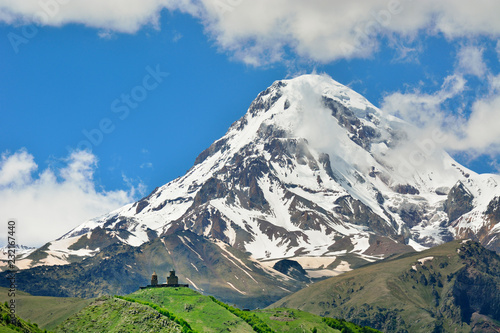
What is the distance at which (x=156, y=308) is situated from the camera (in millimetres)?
194125

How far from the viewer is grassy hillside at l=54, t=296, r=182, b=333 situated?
173 m

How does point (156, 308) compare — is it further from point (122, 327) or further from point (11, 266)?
point (11, 266)

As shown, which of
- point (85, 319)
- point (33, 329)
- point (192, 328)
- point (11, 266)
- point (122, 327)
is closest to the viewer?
point (11, 266)

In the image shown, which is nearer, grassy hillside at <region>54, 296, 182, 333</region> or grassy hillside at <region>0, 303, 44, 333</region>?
grassy hillside at <region>0, 303, 44, 333</region>

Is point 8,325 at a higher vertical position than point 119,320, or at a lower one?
lower

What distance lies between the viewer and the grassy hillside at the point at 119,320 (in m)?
173

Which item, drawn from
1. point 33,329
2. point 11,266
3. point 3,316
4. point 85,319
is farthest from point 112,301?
point 11,266

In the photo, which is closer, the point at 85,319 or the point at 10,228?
the point at 10,228

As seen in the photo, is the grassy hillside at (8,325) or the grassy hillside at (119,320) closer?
the grassy hillside at (8,325)

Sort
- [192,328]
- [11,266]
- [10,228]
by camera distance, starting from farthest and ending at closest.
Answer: [192,328], [11,266], [10,228]

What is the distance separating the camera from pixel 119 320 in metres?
177

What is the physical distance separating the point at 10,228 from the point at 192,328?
101522 mm

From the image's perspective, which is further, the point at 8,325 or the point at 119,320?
the point at 119,320

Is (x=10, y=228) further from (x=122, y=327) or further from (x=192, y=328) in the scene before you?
(x=192, y=328)
